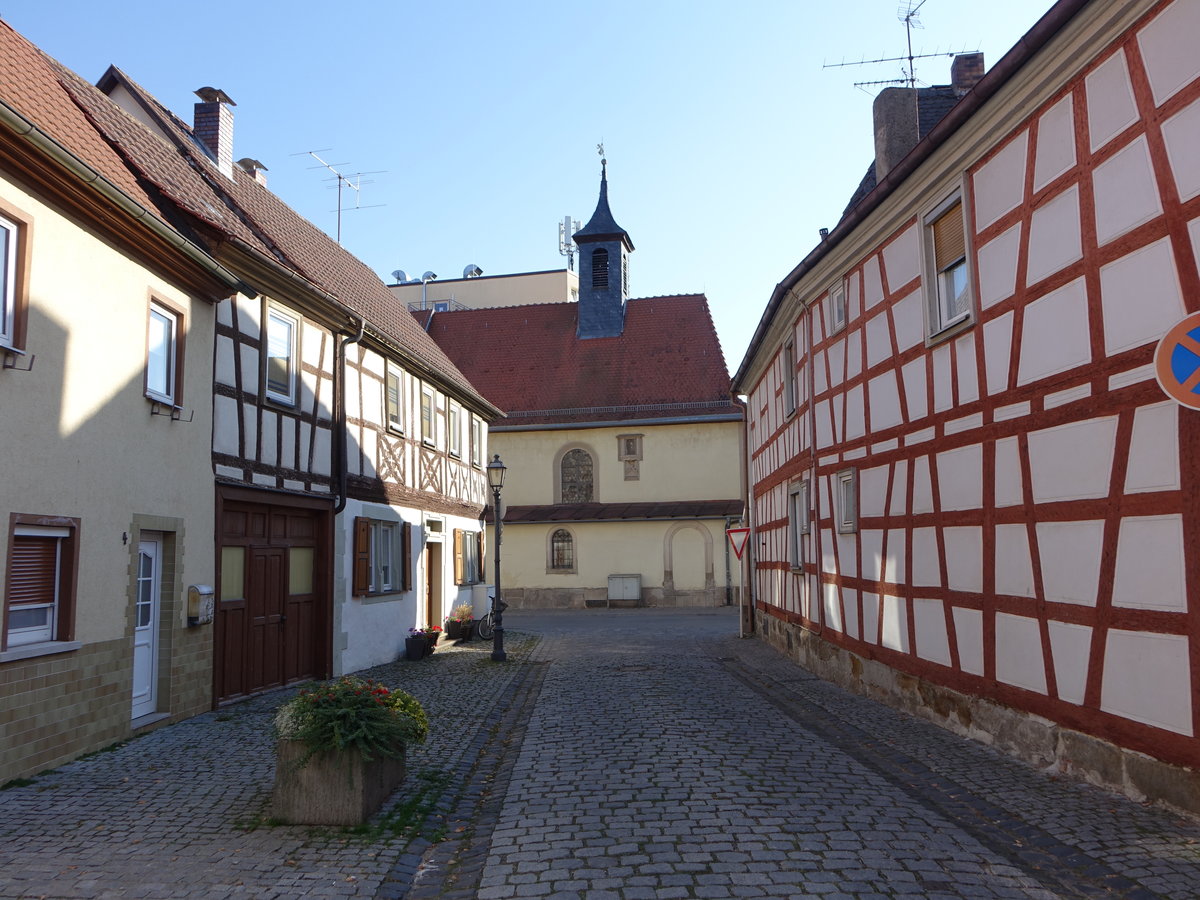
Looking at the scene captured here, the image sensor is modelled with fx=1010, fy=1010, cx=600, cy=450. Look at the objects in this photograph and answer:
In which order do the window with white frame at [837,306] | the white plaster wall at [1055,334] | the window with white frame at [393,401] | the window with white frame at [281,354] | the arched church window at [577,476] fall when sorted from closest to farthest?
1. the white plaster wall at [1055,334]
2. the window with white frame at [281,354]
3. the window with white frame at [837,306]
4. the window with white frame at [393,401]
5. the arched church window at [577,476]

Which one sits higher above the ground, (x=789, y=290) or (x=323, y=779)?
(x=789, y=290)

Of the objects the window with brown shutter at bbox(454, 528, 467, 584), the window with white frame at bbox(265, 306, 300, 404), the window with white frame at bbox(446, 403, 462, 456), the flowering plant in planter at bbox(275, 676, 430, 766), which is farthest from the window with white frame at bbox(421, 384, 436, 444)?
the flowering plant in planter at bbox(275, 676, 430, 766)

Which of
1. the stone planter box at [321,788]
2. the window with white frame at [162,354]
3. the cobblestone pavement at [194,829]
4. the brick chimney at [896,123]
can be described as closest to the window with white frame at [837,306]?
the brick chimney at [896,123]

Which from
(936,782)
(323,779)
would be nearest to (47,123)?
(323,779)

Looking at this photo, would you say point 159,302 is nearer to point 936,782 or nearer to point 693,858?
point 693,858

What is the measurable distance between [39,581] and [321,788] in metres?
3.40

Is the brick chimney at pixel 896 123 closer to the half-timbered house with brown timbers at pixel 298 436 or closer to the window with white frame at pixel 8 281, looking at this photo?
the half-timbered house with brown timbers at pixel 298 436

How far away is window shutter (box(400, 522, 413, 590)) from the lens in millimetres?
17328

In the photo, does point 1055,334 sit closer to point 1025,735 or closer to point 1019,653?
point 1019,653

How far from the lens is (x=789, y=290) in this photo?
14.9m

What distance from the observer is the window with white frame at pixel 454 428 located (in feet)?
68.8

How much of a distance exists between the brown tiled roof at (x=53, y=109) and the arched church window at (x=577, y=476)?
26.5 meters

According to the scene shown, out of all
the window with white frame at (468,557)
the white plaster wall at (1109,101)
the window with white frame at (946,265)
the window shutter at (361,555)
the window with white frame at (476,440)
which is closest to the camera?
the white plaster wall at (1109,101)

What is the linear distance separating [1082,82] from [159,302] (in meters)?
8.34
